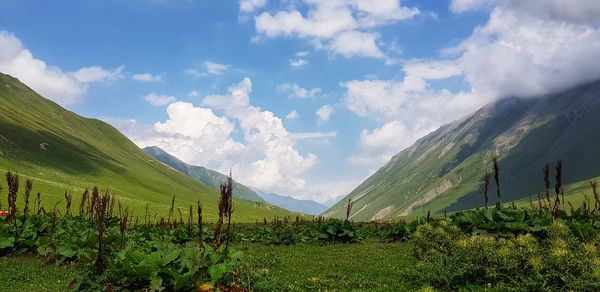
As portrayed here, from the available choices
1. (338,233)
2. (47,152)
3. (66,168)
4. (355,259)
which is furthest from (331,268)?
(47,152)

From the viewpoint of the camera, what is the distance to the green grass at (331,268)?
791 inches

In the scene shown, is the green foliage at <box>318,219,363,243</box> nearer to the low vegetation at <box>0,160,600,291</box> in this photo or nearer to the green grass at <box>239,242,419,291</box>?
the green grass at <box>239,242,419,291</box>

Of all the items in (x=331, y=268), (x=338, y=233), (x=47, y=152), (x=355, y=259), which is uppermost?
(x=47, y=152)

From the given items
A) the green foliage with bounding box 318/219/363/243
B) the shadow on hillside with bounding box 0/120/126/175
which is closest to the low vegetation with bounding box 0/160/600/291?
the green foliage with bounding box 318/219/363/243

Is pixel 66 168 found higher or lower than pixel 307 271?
higher

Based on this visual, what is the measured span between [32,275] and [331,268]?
17.1m

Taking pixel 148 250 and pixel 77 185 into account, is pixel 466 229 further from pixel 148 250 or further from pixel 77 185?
pixel 77 185

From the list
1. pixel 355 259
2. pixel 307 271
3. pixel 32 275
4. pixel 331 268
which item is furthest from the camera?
pixel 355 259

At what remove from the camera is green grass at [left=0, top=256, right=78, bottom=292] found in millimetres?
22766

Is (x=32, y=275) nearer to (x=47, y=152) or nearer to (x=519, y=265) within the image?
(x=519, y=265)

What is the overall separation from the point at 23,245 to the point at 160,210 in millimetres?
82769

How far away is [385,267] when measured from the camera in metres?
25.7

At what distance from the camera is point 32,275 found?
82.8ft

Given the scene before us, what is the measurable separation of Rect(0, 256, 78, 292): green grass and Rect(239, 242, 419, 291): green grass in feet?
33.3
